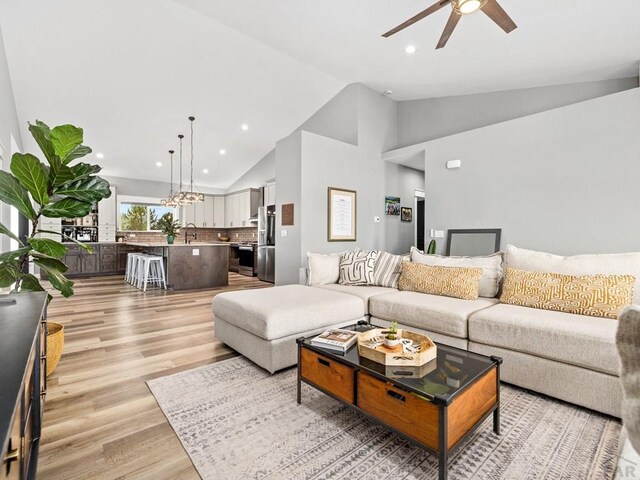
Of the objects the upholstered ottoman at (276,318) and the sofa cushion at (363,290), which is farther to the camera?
the sofa cushion at (363,290)

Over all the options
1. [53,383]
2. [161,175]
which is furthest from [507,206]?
[161,175]

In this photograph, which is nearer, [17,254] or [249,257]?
[17,254]

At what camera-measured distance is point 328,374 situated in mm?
1845

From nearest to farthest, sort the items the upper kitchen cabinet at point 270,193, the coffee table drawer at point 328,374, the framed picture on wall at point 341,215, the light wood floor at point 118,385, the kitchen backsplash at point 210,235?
the light wood floor at point 118,385, the coffee table drawer at point 328,374, the framed picture on wall at point 341,215, the upper kitchen cabinet at point 270,193, the kitchen backsplash at point 210,235

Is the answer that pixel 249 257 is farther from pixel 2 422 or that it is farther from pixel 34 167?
pixel 2 422

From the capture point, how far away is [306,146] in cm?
477

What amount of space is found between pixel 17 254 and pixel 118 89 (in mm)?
4199

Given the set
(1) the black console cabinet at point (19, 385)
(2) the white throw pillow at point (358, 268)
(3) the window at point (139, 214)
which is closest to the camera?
(1) the black console cabinet at point (19, 385)

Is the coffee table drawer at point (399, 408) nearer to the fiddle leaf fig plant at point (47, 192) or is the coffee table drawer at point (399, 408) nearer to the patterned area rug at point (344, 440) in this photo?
the patterned area rug at point (344, 440)

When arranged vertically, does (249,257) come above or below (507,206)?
below

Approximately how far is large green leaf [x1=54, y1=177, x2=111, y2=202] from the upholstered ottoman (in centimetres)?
127

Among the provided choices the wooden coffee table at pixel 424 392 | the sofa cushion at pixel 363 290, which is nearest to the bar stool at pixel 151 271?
the sofa cushion at pixel 363 290

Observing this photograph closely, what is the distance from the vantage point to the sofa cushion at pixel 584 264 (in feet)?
7.79

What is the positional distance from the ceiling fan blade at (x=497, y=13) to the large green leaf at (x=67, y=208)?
2990 millimetres
